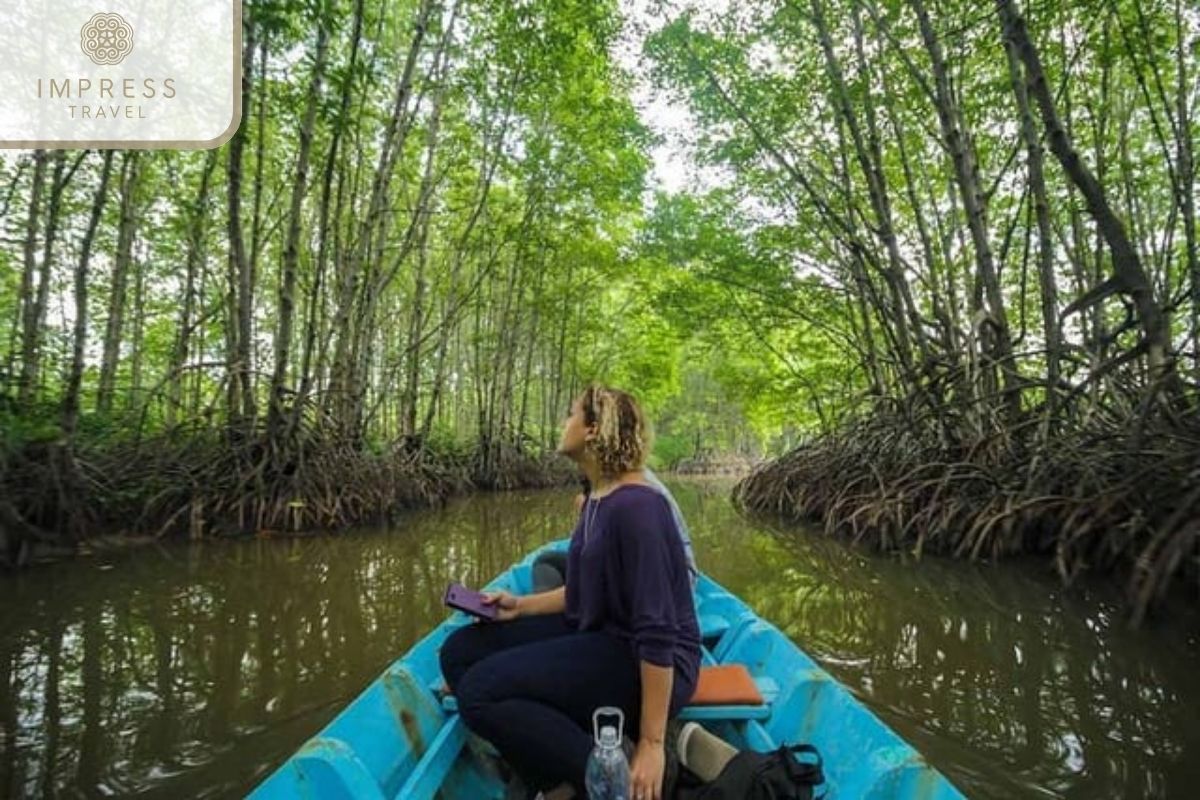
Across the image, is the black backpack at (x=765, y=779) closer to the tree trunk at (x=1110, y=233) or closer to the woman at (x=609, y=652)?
the woman at (x=609, y=652)

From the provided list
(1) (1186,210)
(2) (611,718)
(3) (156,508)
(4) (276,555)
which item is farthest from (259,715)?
(1) (1186,210)

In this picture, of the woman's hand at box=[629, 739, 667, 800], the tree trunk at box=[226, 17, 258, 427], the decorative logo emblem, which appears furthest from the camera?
the decorative logo emblem

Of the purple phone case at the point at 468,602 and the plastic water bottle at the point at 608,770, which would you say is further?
the purple phone case at the point at 468,602

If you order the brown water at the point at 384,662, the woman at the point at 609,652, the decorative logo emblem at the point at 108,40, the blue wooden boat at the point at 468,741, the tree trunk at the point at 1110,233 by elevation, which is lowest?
the brown water at the point at 384,662

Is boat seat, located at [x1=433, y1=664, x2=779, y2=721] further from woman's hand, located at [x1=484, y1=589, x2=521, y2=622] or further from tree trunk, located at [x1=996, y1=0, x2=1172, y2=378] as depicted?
tree trunk, located at [x1=996, y1=0, x2=1172, y2=378]

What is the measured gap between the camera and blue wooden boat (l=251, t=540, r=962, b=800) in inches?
50.4

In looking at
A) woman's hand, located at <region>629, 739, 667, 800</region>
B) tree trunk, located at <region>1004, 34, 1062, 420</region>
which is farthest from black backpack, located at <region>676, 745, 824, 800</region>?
tree trunk, located at <region>1004, 34, 1062, 420</region>

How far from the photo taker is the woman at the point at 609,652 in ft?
4.73

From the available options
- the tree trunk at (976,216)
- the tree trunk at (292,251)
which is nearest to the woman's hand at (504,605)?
the tree trunk at (976,216)

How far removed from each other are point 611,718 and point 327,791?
629 mm

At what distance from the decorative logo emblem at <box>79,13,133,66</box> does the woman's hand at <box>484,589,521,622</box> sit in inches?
289

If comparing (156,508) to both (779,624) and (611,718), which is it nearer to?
(779,624)

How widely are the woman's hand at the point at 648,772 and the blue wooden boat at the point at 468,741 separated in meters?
0.28

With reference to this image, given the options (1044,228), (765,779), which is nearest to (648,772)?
(765,779)
